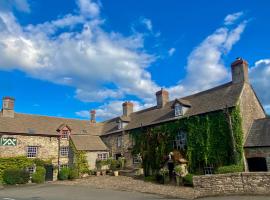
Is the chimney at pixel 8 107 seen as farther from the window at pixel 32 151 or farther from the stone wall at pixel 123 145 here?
the stone wall at pixel 123 145

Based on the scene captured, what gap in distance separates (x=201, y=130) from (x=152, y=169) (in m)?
7.09

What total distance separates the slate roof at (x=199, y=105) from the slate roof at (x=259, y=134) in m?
3.09

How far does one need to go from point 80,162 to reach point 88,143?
3468 mm

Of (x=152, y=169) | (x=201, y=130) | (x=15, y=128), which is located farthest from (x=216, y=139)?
(x=15, y=128)

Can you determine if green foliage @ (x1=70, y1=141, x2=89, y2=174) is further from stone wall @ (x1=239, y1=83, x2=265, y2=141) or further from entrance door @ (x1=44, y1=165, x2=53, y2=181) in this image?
stone wall @ (x1=239, y1=83, x2=265, y2=141)

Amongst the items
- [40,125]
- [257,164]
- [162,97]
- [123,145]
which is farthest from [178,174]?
[40,125]

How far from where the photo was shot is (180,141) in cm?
2670

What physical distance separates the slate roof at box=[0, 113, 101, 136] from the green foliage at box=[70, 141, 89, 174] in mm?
4338

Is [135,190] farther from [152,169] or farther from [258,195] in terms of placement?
[258,195]

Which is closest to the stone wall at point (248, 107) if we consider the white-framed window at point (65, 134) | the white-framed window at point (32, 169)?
Answer: the white-framed window at point (65, 134)

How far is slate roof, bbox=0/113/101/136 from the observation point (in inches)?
1246

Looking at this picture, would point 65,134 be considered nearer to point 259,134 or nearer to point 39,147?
point 39,147

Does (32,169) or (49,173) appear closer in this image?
(32,169)

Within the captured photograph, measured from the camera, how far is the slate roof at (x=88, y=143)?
33.8 meters
